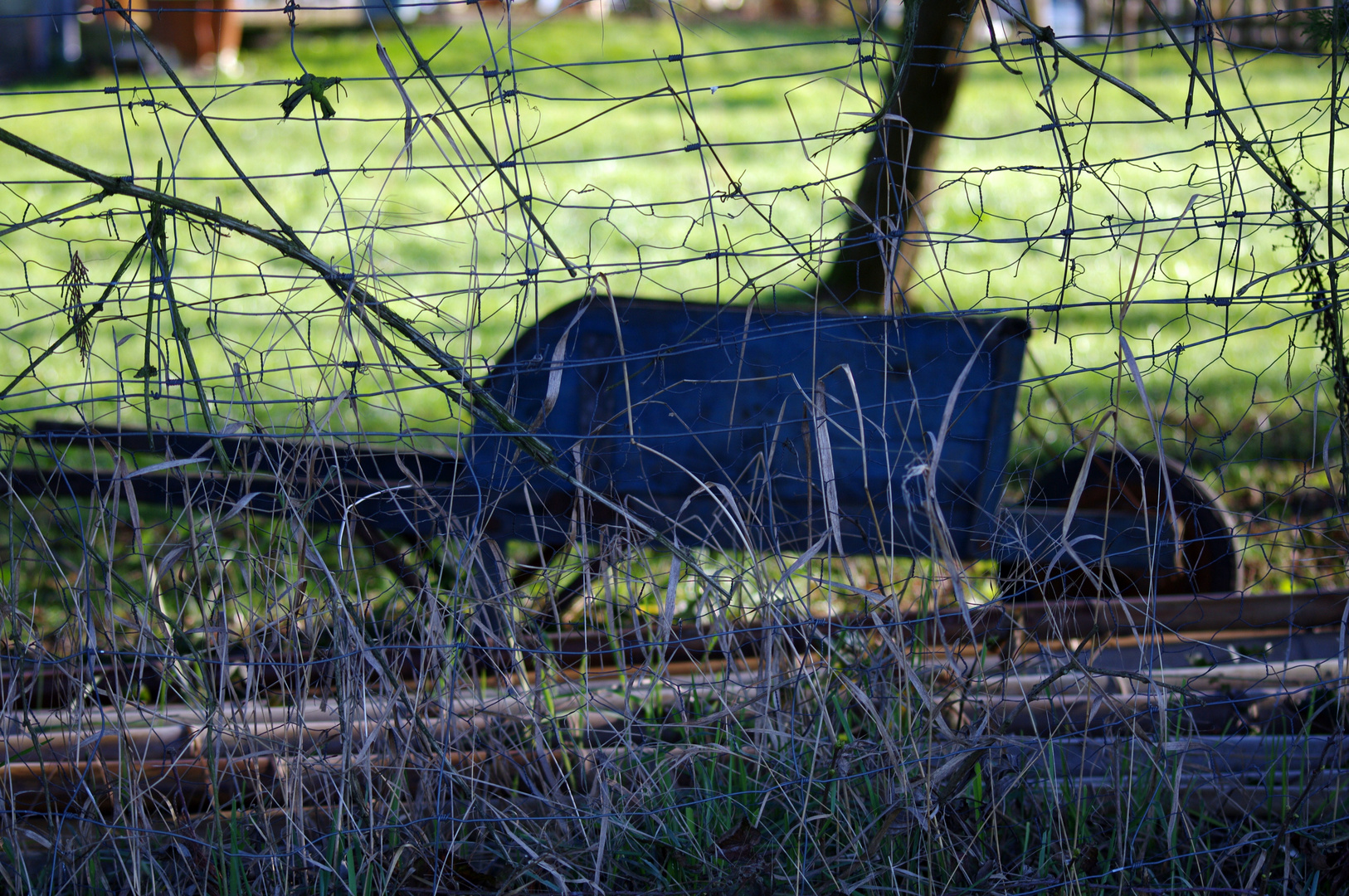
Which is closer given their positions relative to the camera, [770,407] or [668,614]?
[668,614]

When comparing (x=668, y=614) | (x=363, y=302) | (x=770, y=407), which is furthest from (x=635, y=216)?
(x=668, y=614)

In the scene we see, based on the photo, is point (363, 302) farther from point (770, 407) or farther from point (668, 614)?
point (770, 407)

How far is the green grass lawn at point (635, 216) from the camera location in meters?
1.89

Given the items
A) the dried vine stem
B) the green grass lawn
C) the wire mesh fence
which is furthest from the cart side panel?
the dried vine stem

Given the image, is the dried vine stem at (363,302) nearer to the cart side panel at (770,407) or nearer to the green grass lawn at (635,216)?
the green grass lawn at (635,216)

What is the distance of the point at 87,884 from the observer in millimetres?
1938

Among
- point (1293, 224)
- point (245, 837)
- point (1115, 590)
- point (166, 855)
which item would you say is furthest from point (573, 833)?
point (1293, 224)

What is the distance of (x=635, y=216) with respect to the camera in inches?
363

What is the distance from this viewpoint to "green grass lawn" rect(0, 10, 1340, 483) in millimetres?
1889

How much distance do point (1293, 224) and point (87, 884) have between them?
8.47 ft

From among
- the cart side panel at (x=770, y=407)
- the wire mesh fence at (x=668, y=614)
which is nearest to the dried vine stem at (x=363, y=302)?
the wire mesh fence at (x=668, y=614)

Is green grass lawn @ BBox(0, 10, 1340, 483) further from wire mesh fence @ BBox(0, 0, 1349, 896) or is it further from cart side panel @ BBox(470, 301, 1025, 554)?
cart side panel @ BBox(470, 301, 1025, 554)

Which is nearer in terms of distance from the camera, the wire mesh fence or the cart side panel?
the wire mesh fence

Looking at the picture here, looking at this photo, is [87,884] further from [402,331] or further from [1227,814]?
[1227,814]
